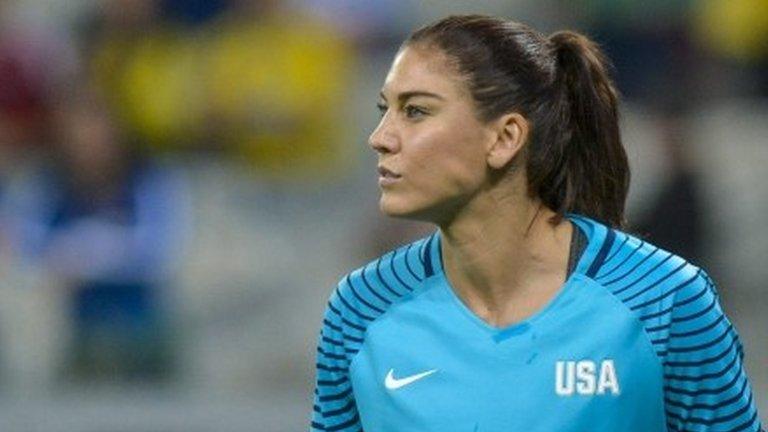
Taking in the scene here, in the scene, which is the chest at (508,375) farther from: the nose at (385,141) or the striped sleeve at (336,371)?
the nose at (385,141)

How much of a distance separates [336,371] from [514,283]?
14.5 inches

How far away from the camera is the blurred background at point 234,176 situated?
282 inches

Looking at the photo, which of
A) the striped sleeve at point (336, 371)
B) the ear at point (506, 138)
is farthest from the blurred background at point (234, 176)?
the ear at point (506, 138)

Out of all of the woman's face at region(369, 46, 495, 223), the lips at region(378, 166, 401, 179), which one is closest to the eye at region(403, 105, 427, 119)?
the woman's face at region(369, 46, 495, 223)

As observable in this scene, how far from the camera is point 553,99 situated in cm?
368

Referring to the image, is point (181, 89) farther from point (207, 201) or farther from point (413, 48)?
point (413, 48)

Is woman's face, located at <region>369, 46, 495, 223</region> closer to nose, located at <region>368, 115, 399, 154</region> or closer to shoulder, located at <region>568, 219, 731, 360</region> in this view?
nose, located at <region>368, 115, 399, 154</region>

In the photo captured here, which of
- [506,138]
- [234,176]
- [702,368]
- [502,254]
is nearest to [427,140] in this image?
[506,138]

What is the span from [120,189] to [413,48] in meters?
3.62

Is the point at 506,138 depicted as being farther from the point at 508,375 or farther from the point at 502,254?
the point at 508,375

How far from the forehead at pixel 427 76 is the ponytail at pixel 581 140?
209mm

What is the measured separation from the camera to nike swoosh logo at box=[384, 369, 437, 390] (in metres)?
3.63

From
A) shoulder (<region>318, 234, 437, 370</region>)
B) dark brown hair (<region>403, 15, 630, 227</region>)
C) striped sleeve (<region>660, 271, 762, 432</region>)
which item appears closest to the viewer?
striped sleeve (<region>660, 271, 762, 432</region>)

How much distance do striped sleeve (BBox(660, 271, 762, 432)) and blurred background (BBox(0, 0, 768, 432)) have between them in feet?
11.7
